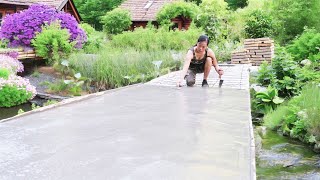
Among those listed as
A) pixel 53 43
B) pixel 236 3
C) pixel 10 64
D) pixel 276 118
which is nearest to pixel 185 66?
pixel 276 118

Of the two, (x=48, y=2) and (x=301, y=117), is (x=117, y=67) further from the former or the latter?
(x=48, y=2)

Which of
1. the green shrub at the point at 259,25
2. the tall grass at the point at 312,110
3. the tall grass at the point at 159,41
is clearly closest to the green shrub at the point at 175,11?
the green shrub at the point at 259,25

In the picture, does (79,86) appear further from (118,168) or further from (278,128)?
(118,168)

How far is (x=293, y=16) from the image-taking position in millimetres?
16719

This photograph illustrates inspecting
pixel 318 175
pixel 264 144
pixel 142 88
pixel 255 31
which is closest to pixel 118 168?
pixel 318 175

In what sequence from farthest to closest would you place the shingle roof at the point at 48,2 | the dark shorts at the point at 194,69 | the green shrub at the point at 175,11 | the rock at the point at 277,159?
the green shrub at the point at 175,11 < the shingle roof at the point at 48,2 < the dark shorts at the point at 194,69 < the rock at the point at 277,159

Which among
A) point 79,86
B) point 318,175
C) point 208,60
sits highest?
point 208,60

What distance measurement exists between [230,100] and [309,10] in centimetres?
1150

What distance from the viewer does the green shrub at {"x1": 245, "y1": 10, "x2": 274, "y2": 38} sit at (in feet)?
55.8

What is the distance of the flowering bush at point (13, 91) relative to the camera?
862 centimetres

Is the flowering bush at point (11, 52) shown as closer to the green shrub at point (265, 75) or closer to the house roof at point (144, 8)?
the green shrub at point (265, 75)

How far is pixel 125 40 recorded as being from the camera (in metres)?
15.8

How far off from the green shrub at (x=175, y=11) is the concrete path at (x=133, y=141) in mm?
19553

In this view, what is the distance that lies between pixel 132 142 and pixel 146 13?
2515 cm
